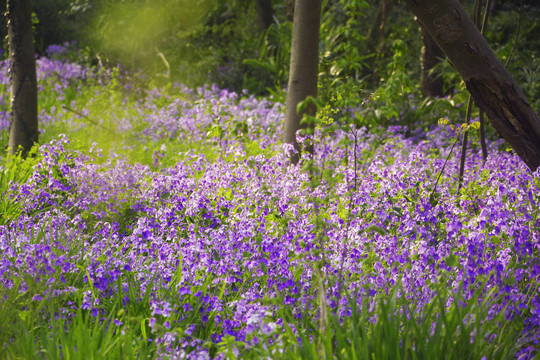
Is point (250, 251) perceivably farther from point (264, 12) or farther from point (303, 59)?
point (264, 12)

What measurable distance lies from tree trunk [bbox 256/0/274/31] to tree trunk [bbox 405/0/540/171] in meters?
10.5

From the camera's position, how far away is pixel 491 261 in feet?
10.5

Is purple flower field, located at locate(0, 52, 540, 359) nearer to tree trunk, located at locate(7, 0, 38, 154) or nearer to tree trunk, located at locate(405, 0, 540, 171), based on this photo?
tree trunk, located at locate(405, 0, 540, 171)

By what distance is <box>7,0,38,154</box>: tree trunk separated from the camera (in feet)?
21.6

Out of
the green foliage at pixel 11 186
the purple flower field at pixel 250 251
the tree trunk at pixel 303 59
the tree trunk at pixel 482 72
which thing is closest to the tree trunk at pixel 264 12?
the tree trunk at pixel 303 59

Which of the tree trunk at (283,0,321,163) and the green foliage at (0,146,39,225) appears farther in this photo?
the tree trunk at (283,0,321,163)

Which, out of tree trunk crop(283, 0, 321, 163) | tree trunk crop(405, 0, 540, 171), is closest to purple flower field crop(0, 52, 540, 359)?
tree trunk crop(405, 0, 540, 171)

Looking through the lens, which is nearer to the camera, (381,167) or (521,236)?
(521,236)

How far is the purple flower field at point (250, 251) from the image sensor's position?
9.71ft

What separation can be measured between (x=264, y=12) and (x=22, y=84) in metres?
8.37

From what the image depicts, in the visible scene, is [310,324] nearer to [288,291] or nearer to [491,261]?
[288,291]

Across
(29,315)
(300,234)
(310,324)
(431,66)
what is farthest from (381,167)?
(431,66)

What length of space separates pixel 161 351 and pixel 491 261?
6.59ft

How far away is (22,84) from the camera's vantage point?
22.1 ft
